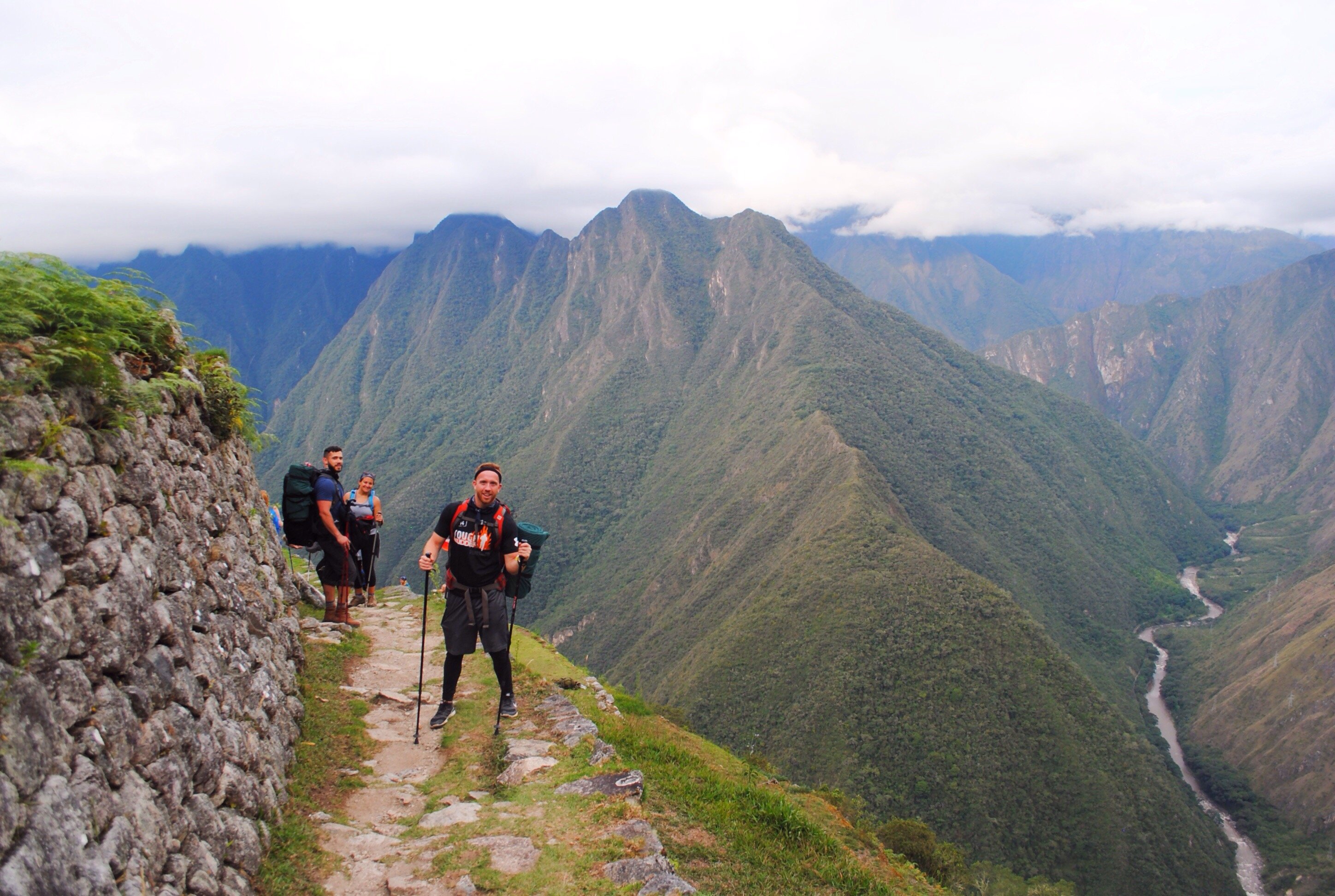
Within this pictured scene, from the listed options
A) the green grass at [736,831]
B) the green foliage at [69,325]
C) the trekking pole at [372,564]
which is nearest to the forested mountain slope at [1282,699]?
the green grass at [736,831]

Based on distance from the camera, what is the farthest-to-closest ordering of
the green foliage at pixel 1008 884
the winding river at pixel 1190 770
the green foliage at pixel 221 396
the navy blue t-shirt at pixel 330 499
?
the winding river at pixel 1190 770 → the green foliage at pixel 1008 884 → the navy blue t-shirt at pixel 330 499 → the green foliage at pixel 221 396

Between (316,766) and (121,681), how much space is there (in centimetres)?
369

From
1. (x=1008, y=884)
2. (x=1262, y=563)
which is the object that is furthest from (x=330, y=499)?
(x=1262, y=563)

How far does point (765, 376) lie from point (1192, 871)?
109 meters

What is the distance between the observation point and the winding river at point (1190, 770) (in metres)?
81.1

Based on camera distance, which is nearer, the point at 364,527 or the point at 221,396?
the point at 221,396

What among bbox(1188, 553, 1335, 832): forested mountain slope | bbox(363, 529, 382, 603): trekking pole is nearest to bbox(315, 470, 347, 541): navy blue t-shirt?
bbox(363, 529, 382, 603): trekking pole

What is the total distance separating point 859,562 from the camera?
272 ft

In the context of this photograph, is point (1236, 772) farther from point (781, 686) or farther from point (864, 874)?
point (864, 874)

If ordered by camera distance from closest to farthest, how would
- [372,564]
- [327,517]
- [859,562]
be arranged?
1. [327,517]
2. [372,564]
3. [859,562]

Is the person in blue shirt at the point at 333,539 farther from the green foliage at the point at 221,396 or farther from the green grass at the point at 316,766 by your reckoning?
the green foliage at the point at 221,396

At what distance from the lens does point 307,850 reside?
7246 mm

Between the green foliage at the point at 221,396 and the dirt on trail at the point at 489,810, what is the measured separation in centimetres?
479

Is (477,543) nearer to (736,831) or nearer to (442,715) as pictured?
(442,715)
